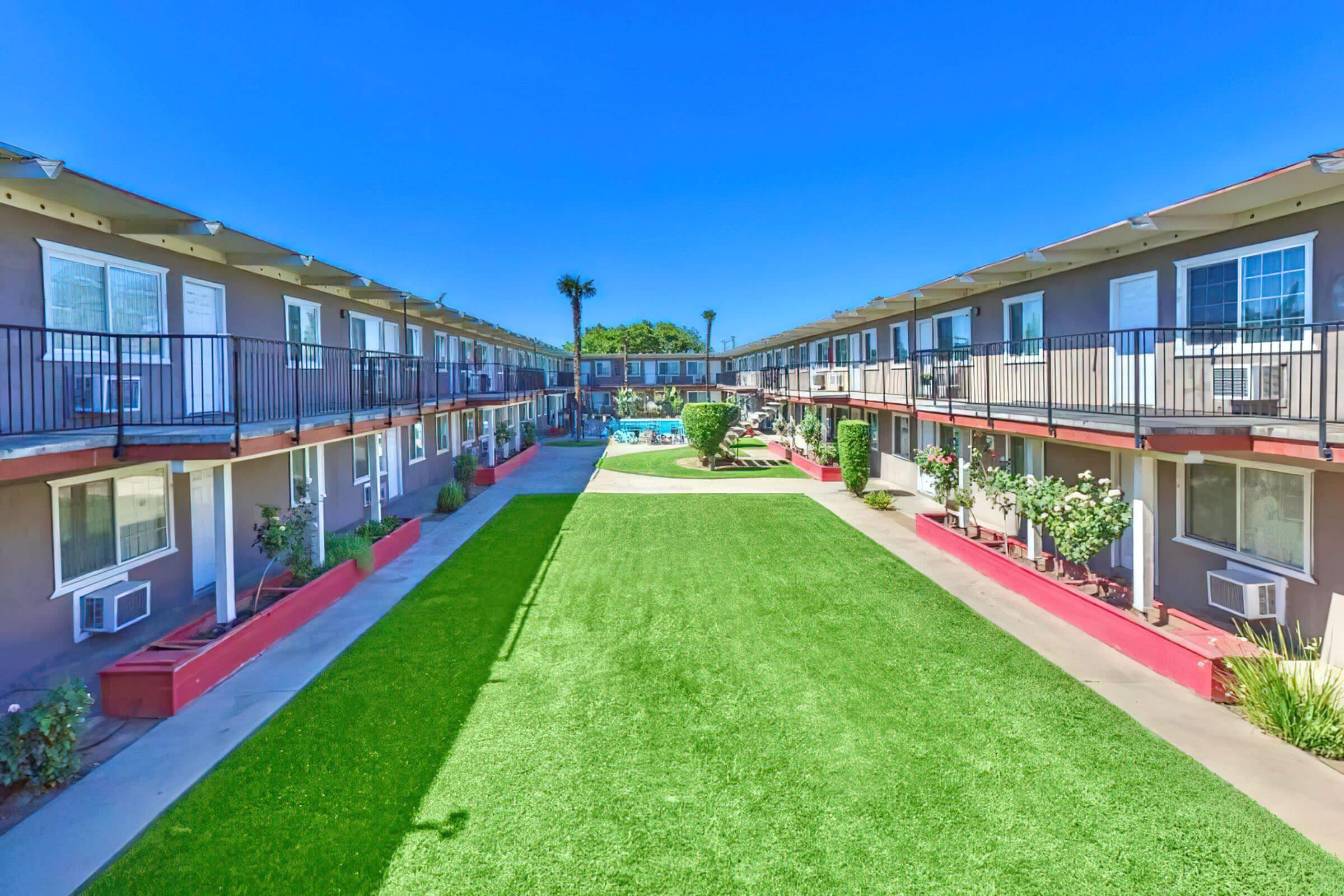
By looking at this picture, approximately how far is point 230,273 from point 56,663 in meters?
6.82

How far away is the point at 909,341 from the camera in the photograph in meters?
20.1

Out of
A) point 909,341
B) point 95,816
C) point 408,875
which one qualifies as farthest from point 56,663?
point 909,341

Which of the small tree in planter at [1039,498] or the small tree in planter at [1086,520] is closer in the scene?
the small tree in planter at [1086,520]

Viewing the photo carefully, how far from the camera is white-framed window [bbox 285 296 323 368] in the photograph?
13273 millimetres

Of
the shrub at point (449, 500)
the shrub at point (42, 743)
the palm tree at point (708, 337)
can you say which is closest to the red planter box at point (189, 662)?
the shrub at point (42, 743)

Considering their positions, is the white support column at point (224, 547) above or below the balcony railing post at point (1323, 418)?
below

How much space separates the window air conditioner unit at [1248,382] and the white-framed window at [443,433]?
20.6 meters

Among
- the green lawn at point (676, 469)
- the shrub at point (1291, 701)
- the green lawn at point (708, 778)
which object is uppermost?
the green lawn at point (676, 469)

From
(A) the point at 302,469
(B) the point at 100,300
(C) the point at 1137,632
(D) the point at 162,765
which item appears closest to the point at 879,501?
(C) the point at 1137,632

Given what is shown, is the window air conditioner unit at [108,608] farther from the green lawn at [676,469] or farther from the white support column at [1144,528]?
the green lawn at [676,469]

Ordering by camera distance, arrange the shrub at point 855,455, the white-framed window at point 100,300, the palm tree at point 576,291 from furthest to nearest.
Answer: the palm tree at point 576,291
the shrub at point 855,455
the white-framed window at point 100,300

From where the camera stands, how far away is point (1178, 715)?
20.8ft

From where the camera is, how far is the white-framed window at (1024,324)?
44.2 ft

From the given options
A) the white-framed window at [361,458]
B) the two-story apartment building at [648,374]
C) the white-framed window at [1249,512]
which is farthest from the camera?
the two-story apartment building at [648,374]
